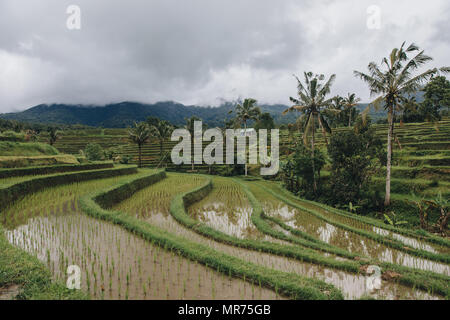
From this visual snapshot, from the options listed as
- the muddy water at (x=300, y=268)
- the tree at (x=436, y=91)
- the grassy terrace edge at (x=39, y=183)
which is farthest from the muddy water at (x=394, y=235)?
the tree at (x=436, y=91)

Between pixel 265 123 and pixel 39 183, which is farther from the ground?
pixel 265 123

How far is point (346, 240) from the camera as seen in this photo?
7.86 metres

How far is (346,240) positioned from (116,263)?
7460mm

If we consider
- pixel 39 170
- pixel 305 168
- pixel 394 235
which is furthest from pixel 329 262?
pixel 39 170

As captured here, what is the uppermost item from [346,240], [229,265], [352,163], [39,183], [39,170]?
[352,163]

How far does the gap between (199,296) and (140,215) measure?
5.93m

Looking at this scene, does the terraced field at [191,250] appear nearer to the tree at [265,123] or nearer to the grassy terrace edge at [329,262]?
the grassy terrace edge at [329,262]

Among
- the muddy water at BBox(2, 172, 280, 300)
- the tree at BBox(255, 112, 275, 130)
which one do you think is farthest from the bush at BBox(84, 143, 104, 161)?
the tree at BBox(255, 112, 275, 130)

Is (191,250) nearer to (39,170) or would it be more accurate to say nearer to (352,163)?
(39,170)

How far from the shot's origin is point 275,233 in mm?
7414

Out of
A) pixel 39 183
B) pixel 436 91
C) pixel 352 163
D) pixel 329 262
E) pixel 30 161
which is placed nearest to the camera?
pixel 329 262

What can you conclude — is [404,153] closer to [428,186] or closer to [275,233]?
[428,186]
